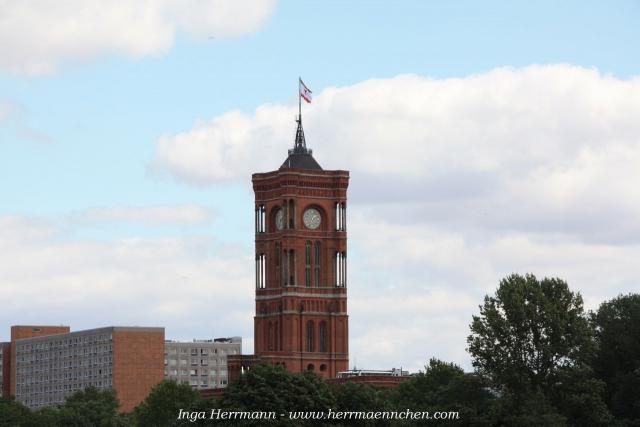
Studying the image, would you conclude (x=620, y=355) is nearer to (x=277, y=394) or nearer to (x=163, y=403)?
(x=277, y=394)

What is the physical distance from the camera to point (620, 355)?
146 meters

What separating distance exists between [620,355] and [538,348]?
1434cm

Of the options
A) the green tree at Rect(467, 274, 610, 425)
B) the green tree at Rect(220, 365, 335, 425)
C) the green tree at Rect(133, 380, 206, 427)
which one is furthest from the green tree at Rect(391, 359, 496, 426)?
the green tree at Rect(133, 380, 206, 427)

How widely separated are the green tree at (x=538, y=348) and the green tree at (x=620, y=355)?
5.74 m

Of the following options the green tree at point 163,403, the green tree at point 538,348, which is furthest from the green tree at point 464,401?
the green tree at point 163,403

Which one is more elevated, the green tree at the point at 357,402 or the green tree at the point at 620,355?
the green tree at the point at 620,355

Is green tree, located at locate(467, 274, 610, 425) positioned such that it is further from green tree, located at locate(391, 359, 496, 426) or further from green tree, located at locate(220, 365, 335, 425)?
green tree, located at locate(220, 365, 335, 425)

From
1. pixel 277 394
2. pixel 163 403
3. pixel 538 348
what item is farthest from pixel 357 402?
pixel 163 403

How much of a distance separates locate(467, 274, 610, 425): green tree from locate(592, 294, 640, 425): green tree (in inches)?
226

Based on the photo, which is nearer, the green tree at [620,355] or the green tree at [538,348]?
the green tree at [538,348]

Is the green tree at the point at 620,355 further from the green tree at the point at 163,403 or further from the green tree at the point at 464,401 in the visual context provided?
the green tree at the point at 163,403

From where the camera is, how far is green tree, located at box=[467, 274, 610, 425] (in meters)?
133

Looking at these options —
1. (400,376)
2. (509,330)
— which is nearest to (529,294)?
(509,330)

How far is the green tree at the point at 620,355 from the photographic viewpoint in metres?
141
